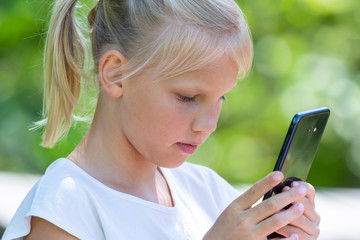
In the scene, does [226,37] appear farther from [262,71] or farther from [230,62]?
[262,71]

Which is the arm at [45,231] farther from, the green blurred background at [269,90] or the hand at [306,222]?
the green blurred background at [269,90]

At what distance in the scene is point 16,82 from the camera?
2688mm

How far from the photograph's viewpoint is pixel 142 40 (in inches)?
39.8

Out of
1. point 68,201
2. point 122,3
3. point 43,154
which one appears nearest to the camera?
point 68,201

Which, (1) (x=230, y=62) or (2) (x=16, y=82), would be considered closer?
(1) (x=230, y=62)

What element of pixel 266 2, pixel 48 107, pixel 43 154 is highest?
pixel 266 2

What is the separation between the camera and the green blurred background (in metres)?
2.63

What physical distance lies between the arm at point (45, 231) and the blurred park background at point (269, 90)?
1.68 meters

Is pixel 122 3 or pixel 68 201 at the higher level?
pixel 122 3

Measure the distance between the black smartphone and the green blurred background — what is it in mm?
1581

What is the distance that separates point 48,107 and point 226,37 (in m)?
0.37

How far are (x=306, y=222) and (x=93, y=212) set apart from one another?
1.22 feet

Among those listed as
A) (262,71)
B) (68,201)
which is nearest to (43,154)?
(262,71)

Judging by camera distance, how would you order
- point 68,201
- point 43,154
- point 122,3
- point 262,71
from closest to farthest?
point 68,201, point 122,3, point 43,154, point 262,71
